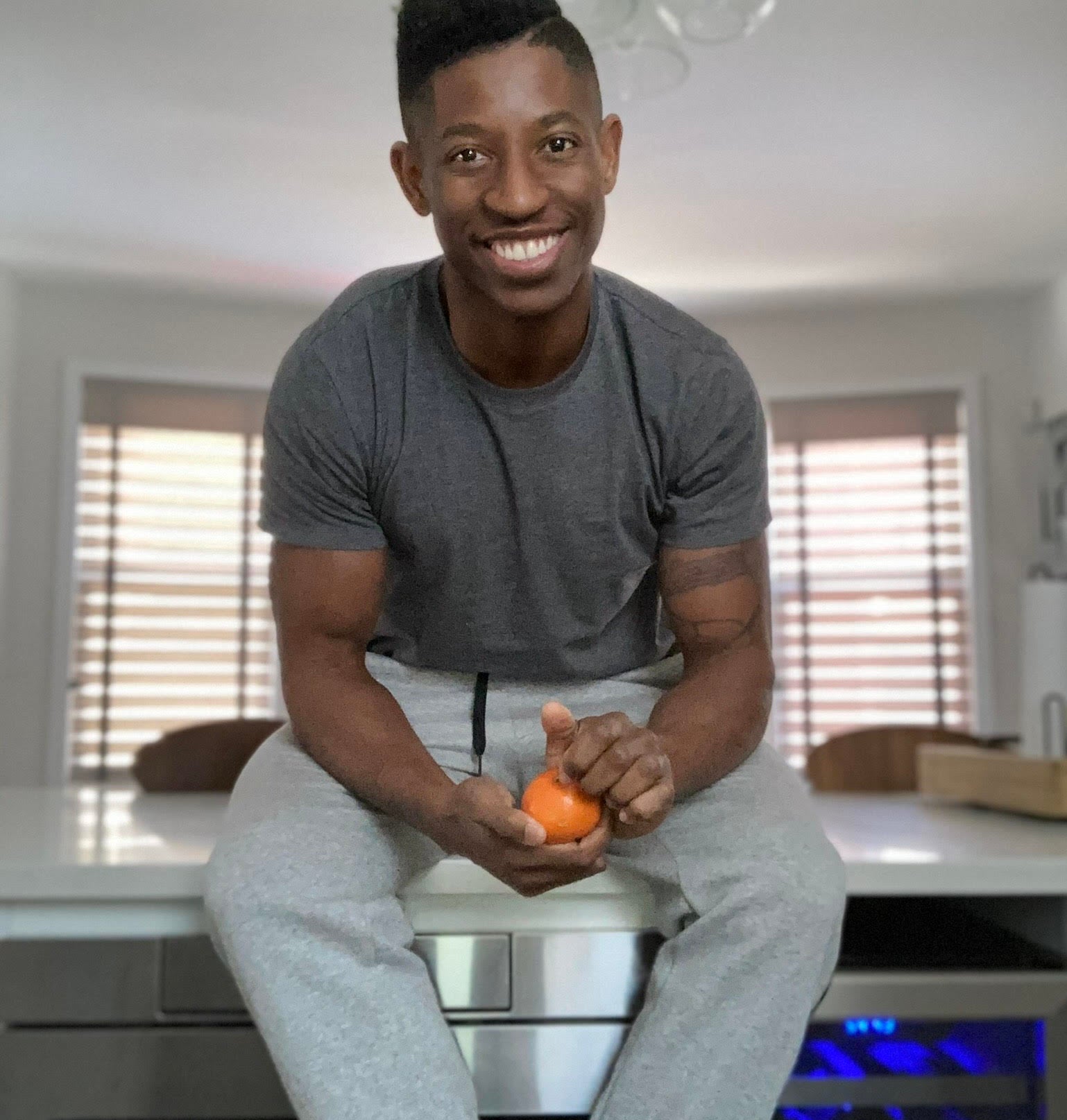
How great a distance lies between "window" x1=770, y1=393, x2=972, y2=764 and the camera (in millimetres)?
4309

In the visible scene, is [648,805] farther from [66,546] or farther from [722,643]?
[66,546]

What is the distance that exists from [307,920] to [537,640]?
0.29 m

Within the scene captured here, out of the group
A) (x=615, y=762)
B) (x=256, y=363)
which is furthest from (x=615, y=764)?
(x=256, y=363)

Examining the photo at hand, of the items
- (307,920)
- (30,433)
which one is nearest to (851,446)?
(30,433)

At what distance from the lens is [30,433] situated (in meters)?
4.05

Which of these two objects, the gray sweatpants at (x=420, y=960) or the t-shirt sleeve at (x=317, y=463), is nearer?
the gray sweatpants at (x=420, y=960)

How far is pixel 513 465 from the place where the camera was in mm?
918

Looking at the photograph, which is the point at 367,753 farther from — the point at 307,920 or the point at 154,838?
the point at 154,838

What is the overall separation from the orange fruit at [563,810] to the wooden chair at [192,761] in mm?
1405

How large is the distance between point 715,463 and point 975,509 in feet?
11.9

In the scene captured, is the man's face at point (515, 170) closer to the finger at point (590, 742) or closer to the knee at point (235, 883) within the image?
the finger at point (590, 742)

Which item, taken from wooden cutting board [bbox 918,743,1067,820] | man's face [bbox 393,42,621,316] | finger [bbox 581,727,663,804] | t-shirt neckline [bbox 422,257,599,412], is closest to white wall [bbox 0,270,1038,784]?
wooden cutting board [bbox 918,743,1067,820]

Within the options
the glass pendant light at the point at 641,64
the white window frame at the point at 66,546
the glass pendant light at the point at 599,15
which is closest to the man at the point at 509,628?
the glass pendant light at the point at 599,15

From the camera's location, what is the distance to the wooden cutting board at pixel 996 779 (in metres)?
1.26
